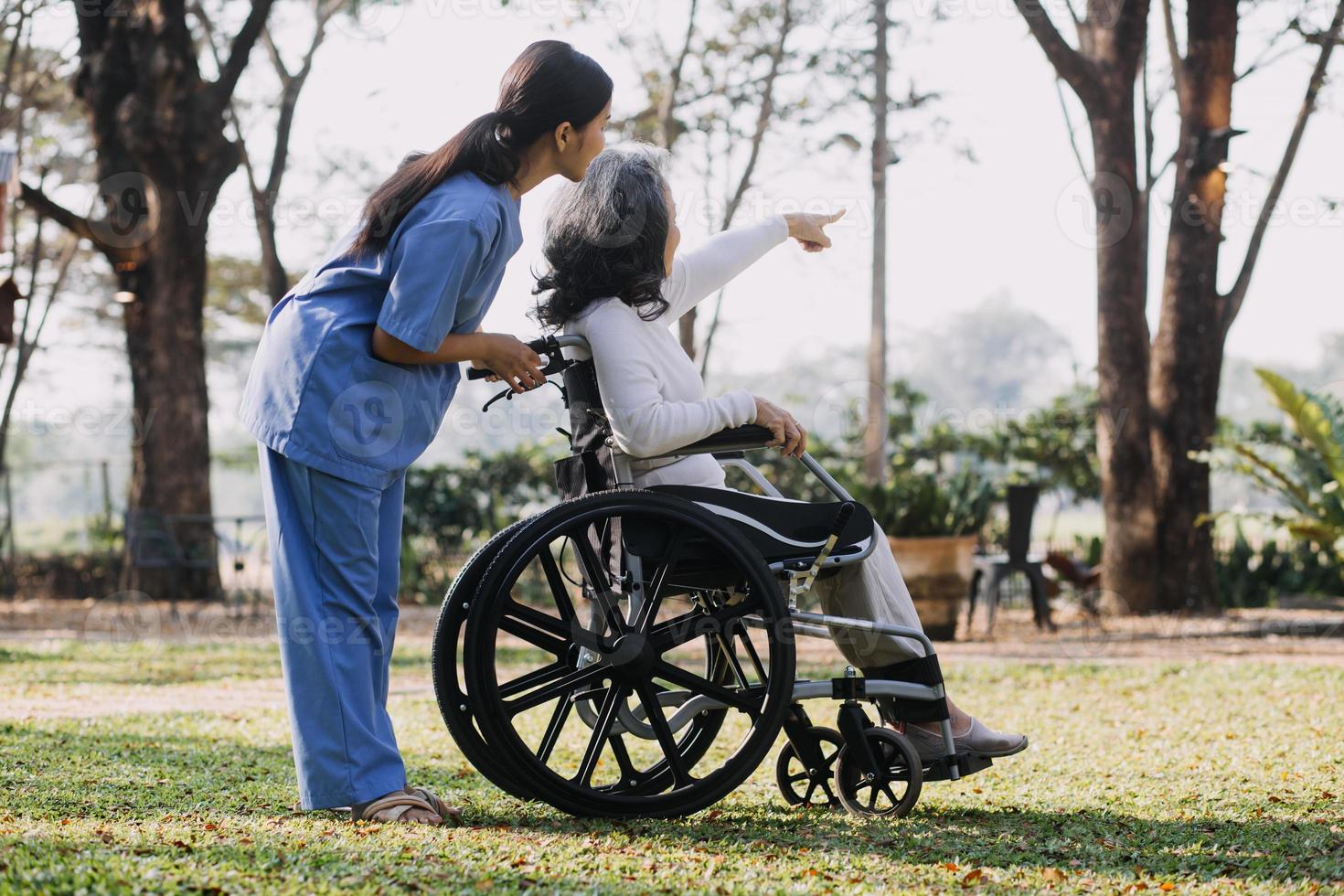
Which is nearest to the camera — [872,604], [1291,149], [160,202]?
[872,604]

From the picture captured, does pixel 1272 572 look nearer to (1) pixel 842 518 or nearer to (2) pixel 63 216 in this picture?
(1) pixel 842 518

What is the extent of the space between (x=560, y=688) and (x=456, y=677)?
0.71 ft

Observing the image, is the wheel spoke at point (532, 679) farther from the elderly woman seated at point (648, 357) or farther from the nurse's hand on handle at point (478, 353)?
the nurse's hand on handle at point (478, 353)

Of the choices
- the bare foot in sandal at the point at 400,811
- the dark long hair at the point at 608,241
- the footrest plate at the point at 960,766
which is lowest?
the bare foot in sandal at the point at 400,811

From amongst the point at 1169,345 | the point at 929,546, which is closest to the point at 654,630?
the point at 929,546

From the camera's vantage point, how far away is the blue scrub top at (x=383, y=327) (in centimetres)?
275

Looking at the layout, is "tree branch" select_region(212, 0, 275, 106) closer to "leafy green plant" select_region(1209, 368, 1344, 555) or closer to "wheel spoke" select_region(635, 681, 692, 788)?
"leafy green plant" select_region(1209, 368, 1344, 555)

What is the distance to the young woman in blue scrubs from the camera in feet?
9.23

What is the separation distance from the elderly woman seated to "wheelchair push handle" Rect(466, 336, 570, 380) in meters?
0.08

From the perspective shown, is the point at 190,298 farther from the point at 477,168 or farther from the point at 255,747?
the point at 477,168

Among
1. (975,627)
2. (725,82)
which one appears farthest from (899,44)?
Answer: (975,627)

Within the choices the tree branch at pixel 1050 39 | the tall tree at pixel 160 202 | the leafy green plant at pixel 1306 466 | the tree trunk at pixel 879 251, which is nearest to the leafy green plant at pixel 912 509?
the leafy green plant at pixel 1306 466

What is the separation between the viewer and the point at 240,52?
1155 centimetres

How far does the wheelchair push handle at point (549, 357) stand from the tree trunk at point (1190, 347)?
27.2ft
